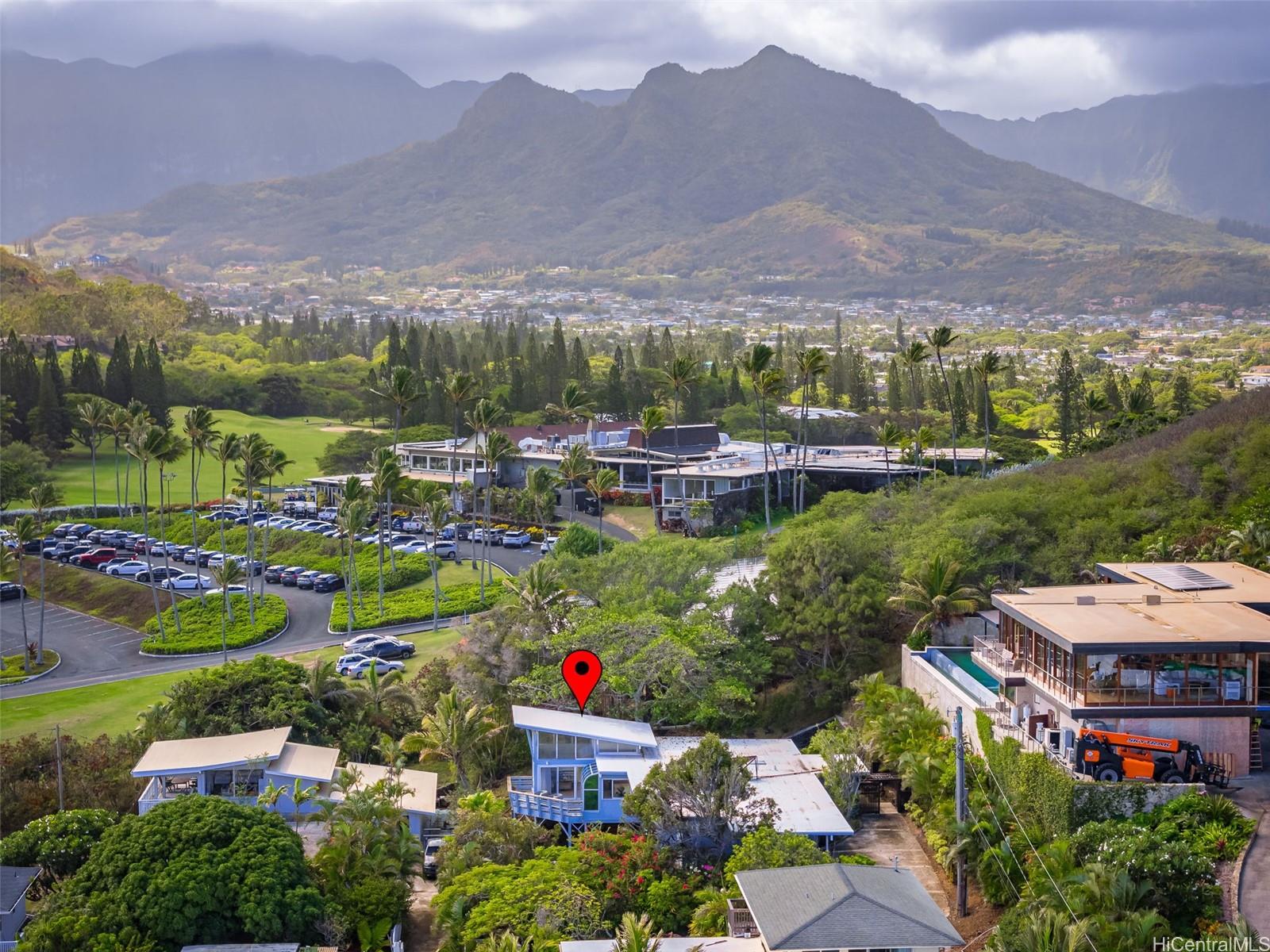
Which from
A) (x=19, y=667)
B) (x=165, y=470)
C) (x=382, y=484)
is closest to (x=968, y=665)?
(x=382, y=484)

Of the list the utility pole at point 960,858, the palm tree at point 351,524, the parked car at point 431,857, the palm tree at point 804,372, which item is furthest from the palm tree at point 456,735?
the palm tree at point 804,372

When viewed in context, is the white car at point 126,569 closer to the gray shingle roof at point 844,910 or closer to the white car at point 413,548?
the white car at point 413,548

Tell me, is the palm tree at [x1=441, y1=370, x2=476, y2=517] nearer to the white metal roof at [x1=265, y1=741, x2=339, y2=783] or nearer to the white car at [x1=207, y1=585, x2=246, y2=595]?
the white car at [x1=207, y1=585, x2=246, y2=595]

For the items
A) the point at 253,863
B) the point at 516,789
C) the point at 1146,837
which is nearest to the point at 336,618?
the point at 516,789

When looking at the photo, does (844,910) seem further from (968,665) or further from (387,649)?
(387,649)

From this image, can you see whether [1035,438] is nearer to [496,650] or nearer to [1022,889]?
[496,650]
